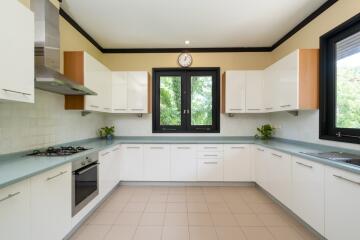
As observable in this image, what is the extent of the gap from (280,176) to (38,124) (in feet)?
9.67

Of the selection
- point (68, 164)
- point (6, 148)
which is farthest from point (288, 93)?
point (6, 148)

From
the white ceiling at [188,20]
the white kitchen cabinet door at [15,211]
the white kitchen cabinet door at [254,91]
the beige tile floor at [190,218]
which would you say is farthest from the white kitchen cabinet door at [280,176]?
the white kitchen cabinet door at [15,211]

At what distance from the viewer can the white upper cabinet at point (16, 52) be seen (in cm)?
139

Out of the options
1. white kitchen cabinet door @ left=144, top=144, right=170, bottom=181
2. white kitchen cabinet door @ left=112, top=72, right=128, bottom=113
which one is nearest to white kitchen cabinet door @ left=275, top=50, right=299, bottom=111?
white kitchen cabinet door @ left=144, top=144, right=170, bottom=181

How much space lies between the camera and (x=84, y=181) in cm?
228

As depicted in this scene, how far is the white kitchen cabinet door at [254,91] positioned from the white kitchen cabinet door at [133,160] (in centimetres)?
209

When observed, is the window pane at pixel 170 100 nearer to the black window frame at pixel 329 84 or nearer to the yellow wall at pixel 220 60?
the yellow wall at pixel 220 60

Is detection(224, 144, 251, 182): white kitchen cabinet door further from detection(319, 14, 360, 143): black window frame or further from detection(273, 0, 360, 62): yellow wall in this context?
detection(273, 0, 360, 62): yellow wall

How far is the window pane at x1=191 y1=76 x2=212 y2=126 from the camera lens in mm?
4172

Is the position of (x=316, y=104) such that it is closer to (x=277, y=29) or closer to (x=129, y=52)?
(x=277, y=29)

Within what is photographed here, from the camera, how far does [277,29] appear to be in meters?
3.25

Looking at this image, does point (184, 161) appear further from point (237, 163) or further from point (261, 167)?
point (261, 167)

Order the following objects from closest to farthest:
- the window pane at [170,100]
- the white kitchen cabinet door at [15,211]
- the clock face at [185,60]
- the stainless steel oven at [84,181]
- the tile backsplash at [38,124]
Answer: the white kitchen cabinet door at [15,211] → the tile backsplash at [38,124] → the stainless steel oven at [84,181] → the clock face at [185,60] → the window pane at [170,100]

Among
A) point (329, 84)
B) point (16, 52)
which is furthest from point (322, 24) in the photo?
point (16, 52)
